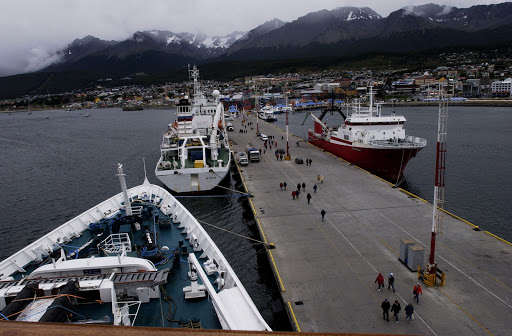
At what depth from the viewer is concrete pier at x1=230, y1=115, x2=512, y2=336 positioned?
11922mm

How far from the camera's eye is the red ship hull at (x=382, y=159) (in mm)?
33812

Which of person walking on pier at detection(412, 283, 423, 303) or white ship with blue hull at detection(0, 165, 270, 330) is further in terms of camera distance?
person walking on pier at detection(412, 283, 423, 303)

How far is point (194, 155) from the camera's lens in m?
35.0

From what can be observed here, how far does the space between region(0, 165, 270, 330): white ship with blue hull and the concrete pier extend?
3275 millimetres

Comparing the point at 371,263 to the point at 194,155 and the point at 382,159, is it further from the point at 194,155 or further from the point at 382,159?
the point at 194,155

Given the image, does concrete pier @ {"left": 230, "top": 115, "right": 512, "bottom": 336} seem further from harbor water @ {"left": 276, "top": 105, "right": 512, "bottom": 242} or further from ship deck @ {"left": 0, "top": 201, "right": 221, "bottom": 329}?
harbor water @ {"left": 276, "top": 105, "right": 512, "bottom": 242}

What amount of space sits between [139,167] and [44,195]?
503 inches

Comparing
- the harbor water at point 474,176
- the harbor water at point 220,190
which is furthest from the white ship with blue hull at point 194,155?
the harbor water at point 474,176

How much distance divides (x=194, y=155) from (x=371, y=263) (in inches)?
900

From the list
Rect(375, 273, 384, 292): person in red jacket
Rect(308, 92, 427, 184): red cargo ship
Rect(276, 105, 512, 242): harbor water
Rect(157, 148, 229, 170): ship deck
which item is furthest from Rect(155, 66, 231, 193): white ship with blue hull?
Rect(375, 273, 384, 292): person in red jacket

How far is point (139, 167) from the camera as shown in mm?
46750

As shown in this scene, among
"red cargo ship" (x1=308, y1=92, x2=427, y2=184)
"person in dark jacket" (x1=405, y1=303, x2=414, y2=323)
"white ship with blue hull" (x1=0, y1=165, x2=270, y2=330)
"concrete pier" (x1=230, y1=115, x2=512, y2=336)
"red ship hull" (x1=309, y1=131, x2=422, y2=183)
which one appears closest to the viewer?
"white ship with blue hull" (x1=0, y1=165, x2=270, y2=330)

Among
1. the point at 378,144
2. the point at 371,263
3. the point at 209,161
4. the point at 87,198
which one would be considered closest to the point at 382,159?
the point at 378,144

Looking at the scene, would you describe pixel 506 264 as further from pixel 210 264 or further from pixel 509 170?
pixel 509 170
